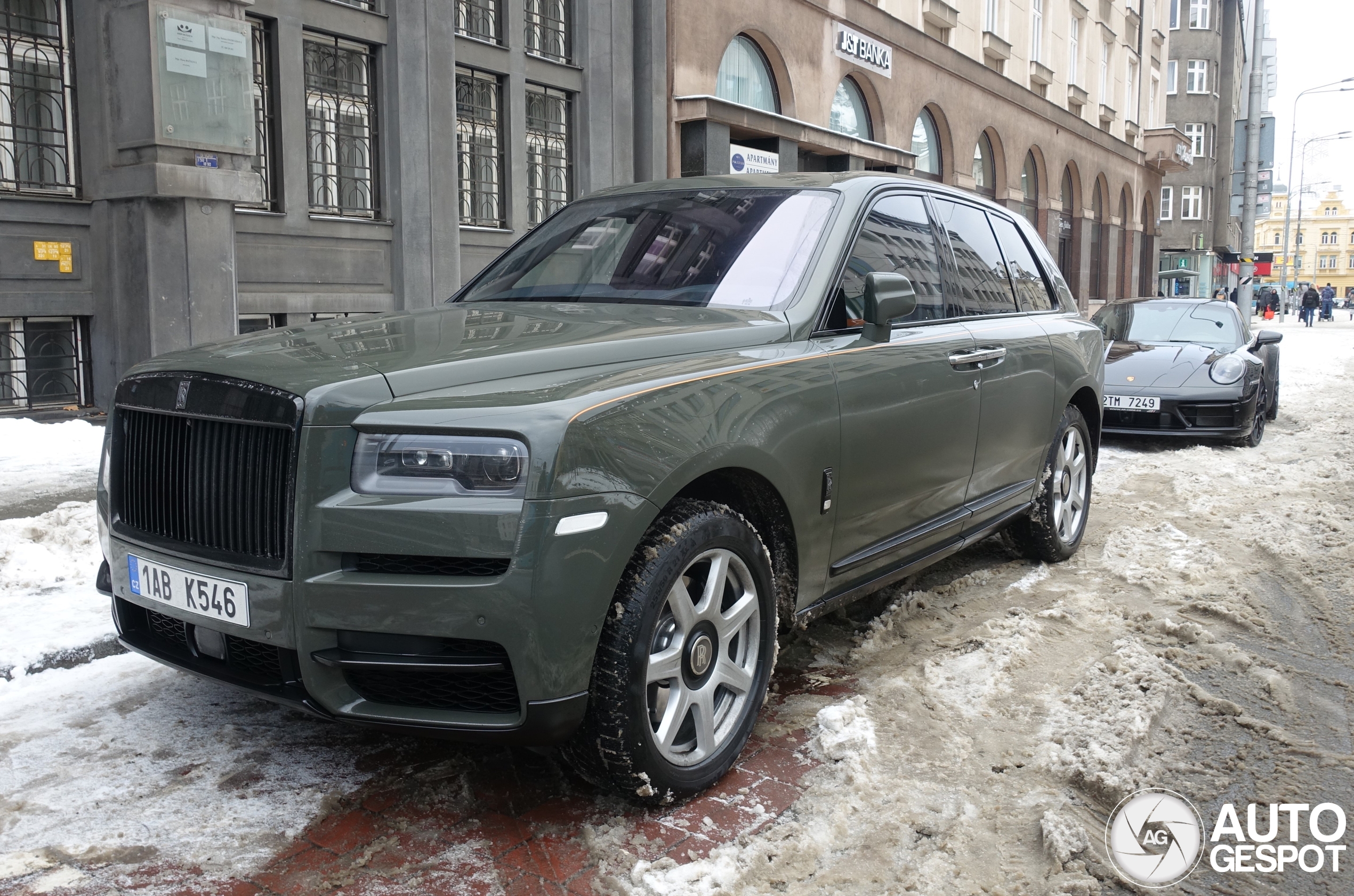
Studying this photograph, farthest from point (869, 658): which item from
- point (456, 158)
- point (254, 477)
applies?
point (456, 158)

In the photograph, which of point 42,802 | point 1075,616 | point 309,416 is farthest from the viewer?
point 1075,616

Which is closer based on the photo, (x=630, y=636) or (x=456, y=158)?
(x=630, y=636)

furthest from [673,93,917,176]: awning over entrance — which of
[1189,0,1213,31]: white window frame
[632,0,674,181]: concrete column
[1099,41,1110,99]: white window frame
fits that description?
[1189,0,1213,31]: white window frame

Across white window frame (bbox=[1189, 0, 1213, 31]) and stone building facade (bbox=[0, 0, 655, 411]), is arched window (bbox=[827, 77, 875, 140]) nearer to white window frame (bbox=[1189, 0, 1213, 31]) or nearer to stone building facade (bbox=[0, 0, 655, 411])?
stone building facade (bbox=[0, 0, 655, 411])

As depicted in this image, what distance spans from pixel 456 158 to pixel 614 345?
32.0ft

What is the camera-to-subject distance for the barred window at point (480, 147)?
1253cm

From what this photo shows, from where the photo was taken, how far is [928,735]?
135 inches

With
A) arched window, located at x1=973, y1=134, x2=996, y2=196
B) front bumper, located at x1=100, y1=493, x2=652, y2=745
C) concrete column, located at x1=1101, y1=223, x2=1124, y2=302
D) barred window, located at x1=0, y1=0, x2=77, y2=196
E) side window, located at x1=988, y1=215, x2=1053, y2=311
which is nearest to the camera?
front bumper, located at x1=100, y1=493, x2=652, y2=745

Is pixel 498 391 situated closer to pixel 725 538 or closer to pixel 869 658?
pixel 725 538

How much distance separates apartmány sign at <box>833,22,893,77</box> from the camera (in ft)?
61.6

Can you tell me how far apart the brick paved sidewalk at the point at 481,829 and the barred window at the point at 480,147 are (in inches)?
399

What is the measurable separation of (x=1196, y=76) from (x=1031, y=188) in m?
33.9

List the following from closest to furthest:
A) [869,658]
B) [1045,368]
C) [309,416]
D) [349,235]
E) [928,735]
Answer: [309,416]
[928,735]
[869,658]
[1045,368]
[349,235]

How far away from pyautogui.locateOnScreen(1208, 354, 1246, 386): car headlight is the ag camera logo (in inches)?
308
